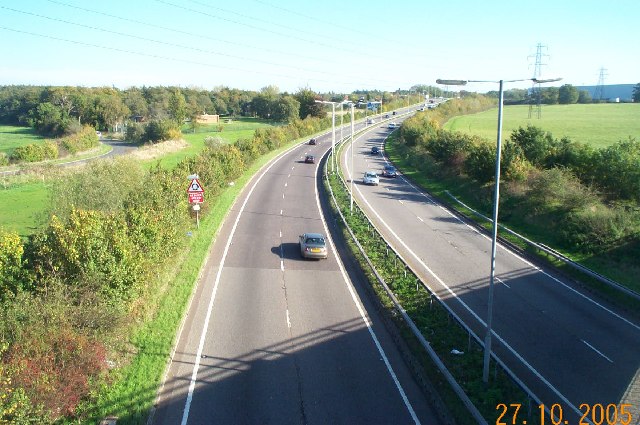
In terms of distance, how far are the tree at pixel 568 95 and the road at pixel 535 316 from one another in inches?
5531

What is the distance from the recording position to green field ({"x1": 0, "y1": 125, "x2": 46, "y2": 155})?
329ft

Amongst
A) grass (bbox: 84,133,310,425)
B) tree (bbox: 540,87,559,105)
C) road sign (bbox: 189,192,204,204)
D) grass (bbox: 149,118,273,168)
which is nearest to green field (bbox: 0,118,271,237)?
grass (bbox: 149,118,273,168)

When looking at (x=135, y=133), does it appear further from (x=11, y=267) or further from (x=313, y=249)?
(x=11, y=267)

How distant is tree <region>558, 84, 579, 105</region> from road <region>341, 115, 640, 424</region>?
140478mm

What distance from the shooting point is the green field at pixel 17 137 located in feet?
329

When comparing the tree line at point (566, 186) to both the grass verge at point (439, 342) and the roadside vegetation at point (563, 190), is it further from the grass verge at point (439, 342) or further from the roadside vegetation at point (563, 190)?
the grass verge at point (439, 342)

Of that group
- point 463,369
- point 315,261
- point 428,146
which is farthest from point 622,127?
point 463,369

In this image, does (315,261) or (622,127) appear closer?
(315,261)

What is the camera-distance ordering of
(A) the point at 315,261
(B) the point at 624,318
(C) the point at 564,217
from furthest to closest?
(C) the point at 564,217 → (A) the point at 315,261 → (B) the point at 624,318

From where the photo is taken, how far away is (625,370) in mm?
15641

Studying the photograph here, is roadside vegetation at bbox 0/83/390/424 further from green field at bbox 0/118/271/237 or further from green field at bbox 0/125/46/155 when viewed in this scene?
green field at bbox 0/125/46/155

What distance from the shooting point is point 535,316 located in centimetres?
1978

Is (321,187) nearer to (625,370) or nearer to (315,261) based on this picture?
(315,261)

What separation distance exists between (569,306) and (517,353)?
5.73 metres
